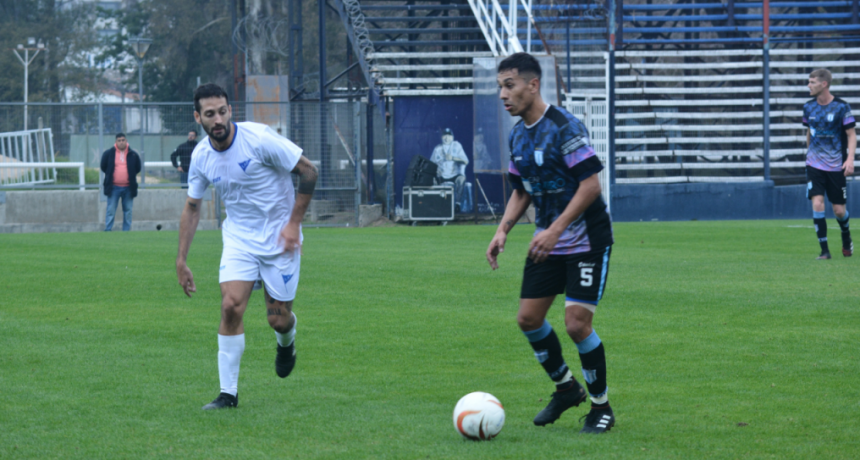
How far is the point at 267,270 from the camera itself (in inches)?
227

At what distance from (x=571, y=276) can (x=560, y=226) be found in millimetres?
320

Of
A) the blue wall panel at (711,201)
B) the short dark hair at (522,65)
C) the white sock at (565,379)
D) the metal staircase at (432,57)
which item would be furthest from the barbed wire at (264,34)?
the white sock at (565,379)

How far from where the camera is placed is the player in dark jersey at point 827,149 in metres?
12.1

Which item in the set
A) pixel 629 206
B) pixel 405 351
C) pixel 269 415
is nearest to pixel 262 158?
pixel 269 415

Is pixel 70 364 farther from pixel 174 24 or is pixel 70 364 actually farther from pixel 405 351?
pixel 174 24

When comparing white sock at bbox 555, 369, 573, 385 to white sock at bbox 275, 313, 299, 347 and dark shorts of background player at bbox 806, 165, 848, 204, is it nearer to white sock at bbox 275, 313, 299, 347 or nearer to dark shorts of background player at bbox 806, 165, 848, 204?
white sock at bbox 275, 313, 299, 347

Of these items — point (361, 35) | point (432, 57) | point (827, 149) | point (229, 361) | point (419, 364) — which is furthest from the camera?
point (361, 35)

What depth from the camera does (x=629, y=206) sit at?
75.5 feet

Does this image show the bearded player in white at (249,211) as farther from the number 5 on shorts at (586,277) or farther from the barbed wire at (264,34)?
the barbed wire at (264,34)

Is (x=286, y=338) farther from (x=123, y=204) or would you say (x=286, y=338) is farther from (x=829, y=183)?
(x=123, y=204)

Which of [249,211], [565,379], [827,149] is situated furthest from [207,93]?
[827,149]

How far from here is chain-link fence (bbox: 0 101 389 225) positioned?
22375 mm

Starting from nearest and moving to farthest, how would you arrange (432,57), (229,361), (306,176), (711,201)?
1. (229,361)
2. (306,176)
3. (711,201)
4. (432,57)

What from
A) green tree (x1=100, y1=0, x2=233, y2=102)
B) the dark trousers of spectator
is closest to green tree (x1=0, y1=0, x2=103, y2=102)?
green tree (x1=100, y1=0, x2=233, y2=102)
